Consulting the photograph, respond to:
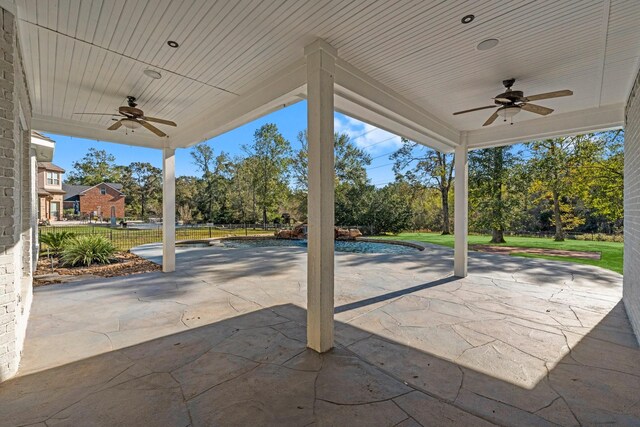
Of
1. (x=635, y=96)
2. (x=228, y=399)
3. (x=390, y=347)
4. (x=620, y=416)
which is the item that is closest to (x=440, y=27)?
(x=635, y=96)

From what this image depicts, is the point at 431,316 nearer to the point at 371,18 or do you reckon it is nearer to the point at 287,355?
the point at 287,355

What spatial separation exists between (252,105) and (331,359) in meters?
3.24

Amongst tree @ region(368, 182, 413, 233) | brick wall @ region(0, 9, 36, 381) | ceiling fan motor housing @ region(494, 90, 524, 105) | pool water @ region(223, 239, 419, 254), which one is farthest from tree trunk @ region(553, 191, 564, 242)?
brick wall @ region(0, 9, 36, 381)

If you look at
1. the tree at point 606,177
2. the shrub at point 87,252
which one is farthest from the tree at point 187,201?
the tree at point 606,177

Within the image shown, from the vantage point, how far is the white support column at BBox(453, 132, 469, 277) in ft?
19.3

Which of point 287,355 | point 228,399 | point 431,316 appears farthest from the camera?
point 431,316

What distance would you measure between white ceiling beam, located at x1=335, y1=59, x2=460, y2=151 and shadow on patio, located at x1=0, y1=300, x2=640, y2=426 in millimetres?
2861

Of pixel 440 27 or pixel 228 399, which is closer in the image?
pixel 228 399

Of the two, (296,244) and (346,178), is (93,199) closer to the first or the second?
(346,178)

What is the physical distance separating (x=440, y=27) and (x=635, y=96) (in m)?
2.79

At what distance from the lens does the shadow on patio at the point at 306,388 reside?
1887 mm

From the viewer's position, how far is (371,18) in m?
2.42

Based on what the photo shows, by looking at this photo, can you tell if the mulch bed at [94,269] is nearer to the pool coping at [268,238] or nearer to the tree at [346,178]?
the pool coping at [268,238]

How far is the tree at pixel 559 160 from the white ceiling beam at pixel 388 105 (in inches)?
306
